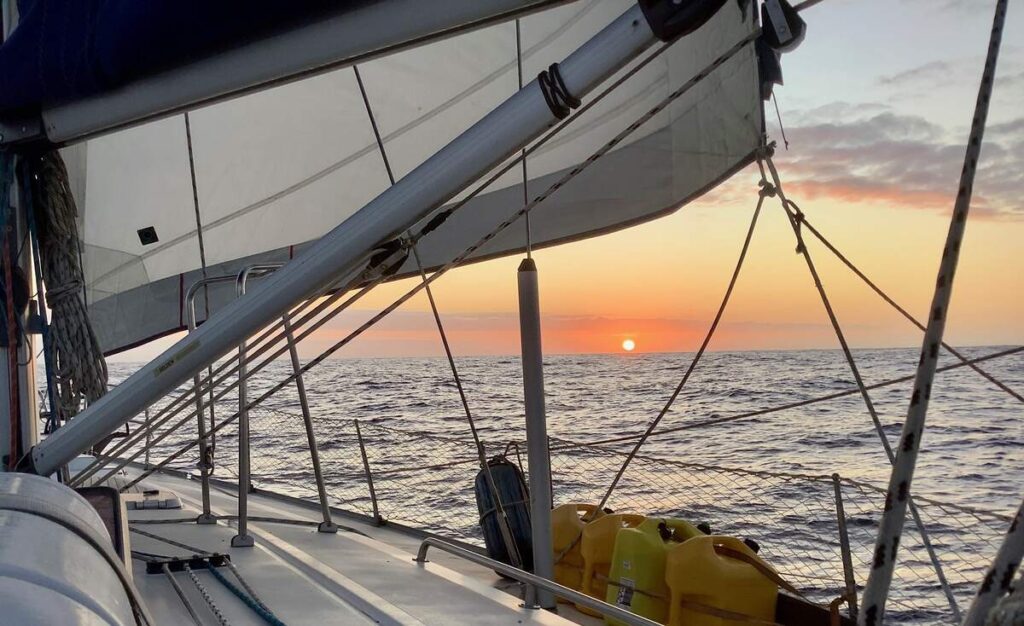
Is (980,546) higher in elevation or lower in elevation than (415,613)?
lower

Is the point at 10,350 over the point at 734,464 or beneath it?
A: over

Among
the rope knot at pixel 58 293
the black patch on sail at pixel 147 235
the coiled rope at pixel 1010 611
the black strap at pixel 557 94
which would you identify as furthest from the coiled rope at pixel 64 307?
the black patch on sail at pixel 147 235

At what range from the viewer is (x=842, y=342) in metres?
3.09

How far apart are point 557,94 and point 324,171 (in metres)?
3.32

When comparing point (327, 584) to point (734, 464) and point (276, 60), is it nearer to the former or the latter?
point (276, 60)

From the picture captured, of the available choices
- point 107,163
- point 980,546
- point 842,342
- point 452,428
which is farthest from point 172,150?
point 452,428

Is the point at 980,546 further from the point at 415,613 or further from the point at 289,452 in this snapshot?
the point at 289,452

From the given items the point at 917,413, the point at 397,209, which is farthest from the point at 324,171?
the point at 917,413

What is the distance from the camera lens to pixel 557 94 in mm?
1747

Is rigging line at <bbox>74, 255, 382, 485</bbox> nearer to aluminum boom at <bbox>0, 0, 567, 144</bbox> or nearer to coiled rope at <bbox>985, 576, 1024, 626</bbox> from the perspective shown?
aluminum boom at <bbox>0, 0, 567, 144</bbox>

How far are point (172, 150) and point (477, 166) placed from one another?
3.82m

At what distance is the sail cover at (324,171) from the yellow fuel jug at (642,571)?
1152 mm

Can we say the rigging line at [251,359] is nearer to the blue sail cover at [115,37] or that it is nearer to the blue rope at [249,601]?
the blue rope at [249,601]

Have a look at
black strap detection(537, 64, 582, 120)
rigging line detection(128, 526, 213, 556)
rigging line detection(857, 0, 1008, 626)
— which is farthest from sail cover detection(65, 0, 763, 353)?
rigging line detection(857, 0, 1008, 626)
